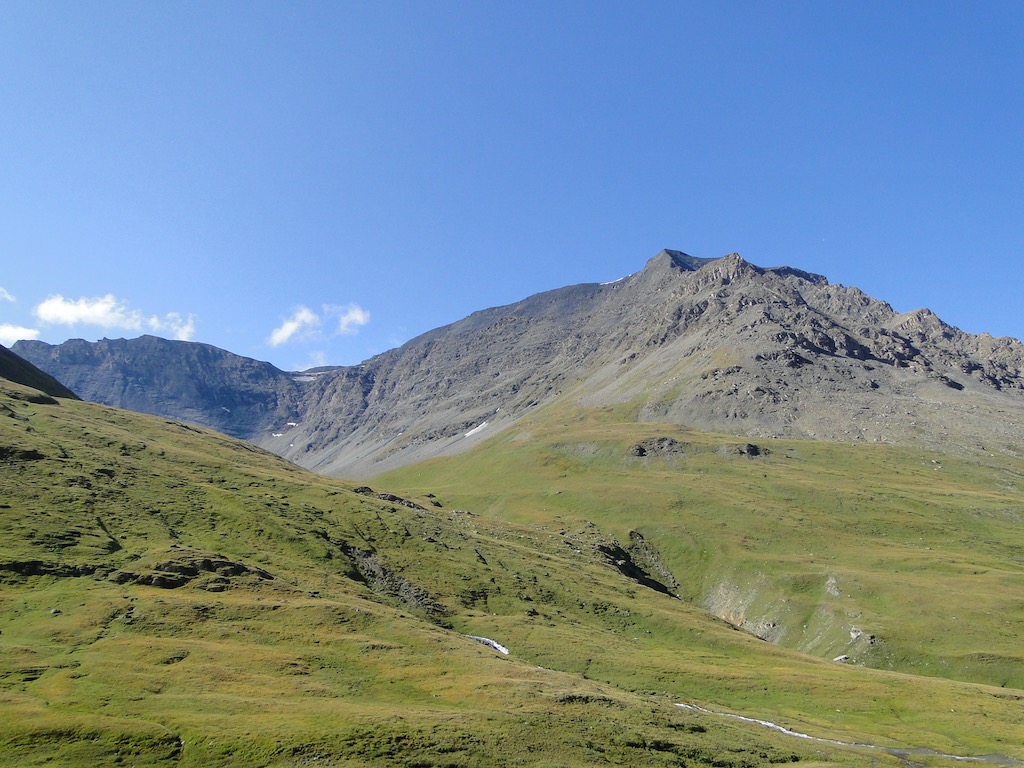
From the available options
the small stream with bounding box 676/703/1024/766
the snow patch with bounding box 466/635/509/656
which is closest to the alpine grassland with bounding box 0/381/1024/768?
the small stream with bounding box 676/703/1024/766

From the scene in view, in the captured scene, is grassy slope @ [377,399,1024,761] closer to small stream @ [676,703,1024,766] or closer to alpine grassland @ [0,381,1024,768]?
alpine grassland @ [0,381,1024,768]

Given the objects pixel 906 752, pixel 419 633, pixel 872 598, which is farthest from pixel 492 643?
pixel 872 598

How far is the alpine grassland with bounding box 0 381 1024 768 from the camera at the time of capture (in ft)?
172

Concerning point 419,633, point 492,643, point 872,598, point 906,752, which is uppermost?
point 872,598

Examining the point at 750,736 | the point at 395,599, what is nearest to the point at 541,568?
the point at 395,599

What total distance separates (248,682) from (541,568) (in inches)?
3176

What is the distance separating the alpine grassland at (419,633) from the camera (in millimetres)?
52562

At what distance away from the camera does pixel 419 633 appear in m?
82.2

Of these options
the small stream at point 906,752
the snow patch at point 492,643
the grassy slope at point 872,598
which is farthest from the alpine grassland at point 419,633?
the snow patch at point 492,643

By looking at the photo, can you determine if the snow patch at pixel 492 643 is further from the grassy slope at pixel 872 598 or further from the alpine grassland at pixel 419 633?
the grassy slope at pixel 872 598

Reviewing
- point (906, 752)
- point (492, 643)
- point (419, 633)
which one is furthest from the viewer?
point (492, 643)

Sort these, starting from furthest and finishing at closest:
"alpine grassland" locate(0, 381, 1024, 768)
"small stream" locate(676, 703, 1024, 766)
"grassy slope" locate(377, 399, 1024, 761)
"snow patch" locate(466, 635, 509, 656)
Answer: "snow patch" locate(466, 635, 509, 656), "grassy slope" locate(377, 399, 1024, 761), "small stream" locate(676, 703, 1024, 766), "alpine grassland" locate(0, 381, 1024, 768)

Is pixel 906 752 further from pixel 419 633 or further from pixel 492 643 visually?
pixel 419 633

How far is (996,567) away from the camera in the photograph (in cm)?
16088
